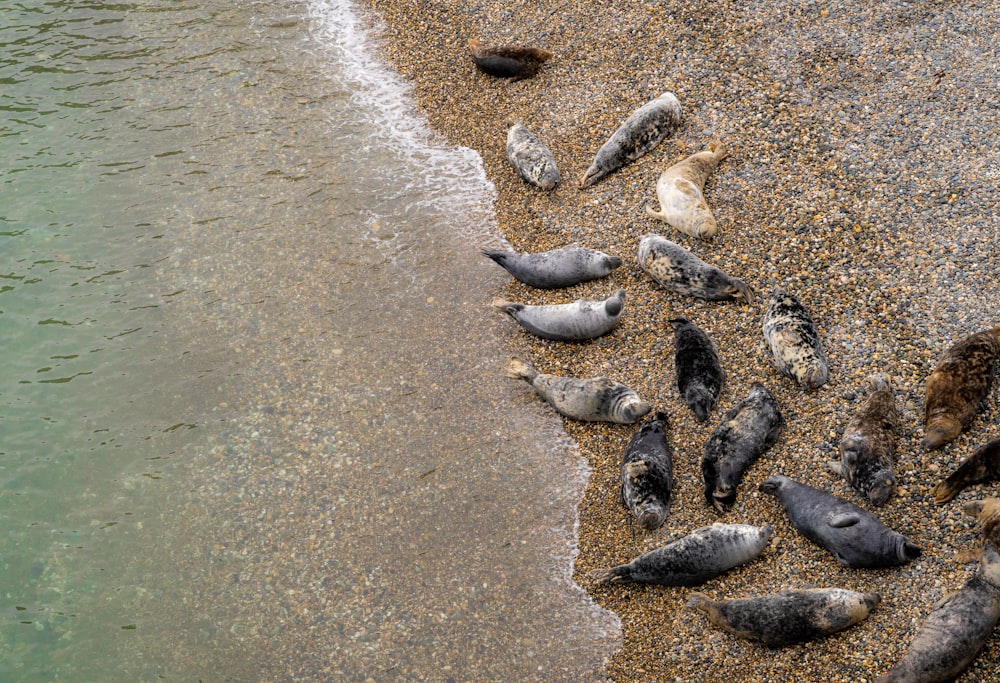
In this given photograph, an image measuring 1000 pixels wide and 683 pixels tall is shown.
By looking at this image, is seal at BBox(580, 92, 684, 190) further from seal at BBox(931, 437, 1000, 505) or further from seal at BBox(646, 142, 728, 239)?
seal at BBox(931, 437, 1000, 505)

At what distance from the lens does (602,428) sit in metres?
5.77

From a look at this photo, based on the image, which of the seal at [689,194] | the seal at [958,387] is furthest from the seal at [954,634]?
the seal at [689,194]

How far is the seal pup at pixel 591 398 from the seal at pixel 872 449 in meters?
1.29

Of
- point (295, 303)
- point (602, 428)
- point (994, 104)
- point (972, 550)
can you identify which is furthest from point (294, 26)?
point (972, 550)

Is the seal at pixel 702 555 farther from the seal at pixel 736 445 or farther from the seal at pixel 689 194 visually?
the seal at pixel 689 194

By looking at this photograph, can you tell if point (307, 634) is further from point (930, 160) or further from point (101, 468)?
point (930, 160)

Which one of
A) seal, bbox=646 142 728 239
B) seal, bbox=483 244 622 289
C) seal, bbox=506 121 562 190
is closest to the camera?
seal, bbox=646 142 728 239

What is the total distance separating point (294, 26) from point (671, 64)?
4.61 metres

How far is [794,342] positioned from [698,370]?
2.08 feet

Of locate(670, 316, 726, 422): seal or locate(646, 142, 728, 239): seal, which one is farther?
locate(646, 142, 728, 239): seal

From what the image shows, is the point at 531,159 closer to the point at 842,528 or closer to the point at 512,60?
the point at 512,60

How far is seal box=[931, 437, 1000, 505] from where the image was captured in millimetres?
4418

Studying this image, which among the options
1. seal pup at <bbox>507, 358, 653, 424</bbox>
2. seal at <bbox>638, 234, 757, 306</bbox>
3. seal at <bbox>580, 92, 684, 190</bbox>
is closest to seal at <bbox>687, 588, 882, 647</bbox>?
seal pup at <bbox>507, 358, 653, 424</bbox>

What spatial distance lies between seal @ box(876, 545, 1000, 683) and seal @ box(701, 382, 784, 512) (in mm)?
1282
